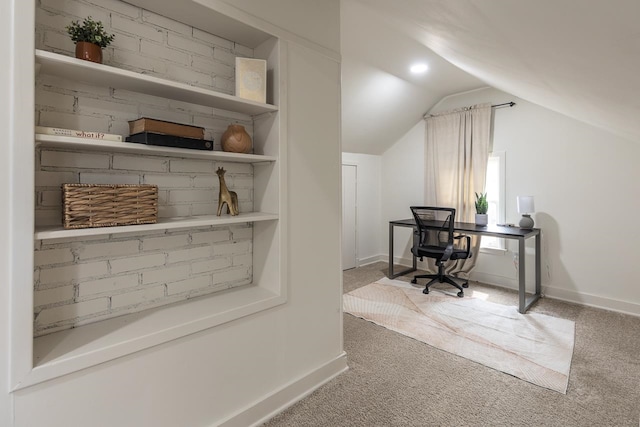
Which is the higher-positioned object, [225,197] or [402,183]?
[402,183]

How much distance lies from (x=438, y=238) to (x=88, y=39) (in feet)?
11.8

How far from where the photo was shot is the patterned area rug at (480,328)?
7.27ft

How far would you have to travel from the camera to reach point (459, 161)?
166 inches

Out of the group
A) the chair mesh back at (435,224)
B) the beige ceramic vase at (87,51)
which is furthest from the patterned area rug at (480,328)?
the beige ceramic vase at (87,51)

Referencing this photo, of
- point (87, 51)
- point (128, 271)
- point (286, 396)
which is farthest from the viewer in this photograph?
point (286, 396)

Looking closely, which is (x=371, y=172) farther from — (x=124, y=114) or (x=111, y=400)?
(x=111, y=400)

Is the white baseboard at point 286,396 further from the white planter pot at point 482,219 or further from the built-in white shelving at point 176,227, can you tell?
the white planter pot at point 482,219

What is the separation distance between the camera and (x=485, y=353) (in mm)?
2379

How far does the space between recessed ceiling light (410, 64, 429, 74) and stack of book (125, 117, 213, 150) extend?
276 cm

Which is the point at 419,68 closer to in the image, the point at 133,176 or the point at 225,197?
the point at 225,197

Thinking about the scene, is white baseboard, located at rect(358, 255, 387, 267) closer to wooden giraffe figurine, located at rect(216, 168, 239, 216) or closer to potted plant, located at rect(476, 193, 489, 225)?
potted plant, located at rect(476, 193, 489, 225)

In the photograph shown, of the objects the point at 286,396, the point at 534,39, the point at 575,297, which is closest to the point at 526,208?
the point at 575,297

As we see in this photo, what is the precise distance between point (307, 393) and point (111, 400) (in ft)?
3.53

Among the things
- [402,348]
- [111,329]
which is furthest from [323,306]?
[111,329]
